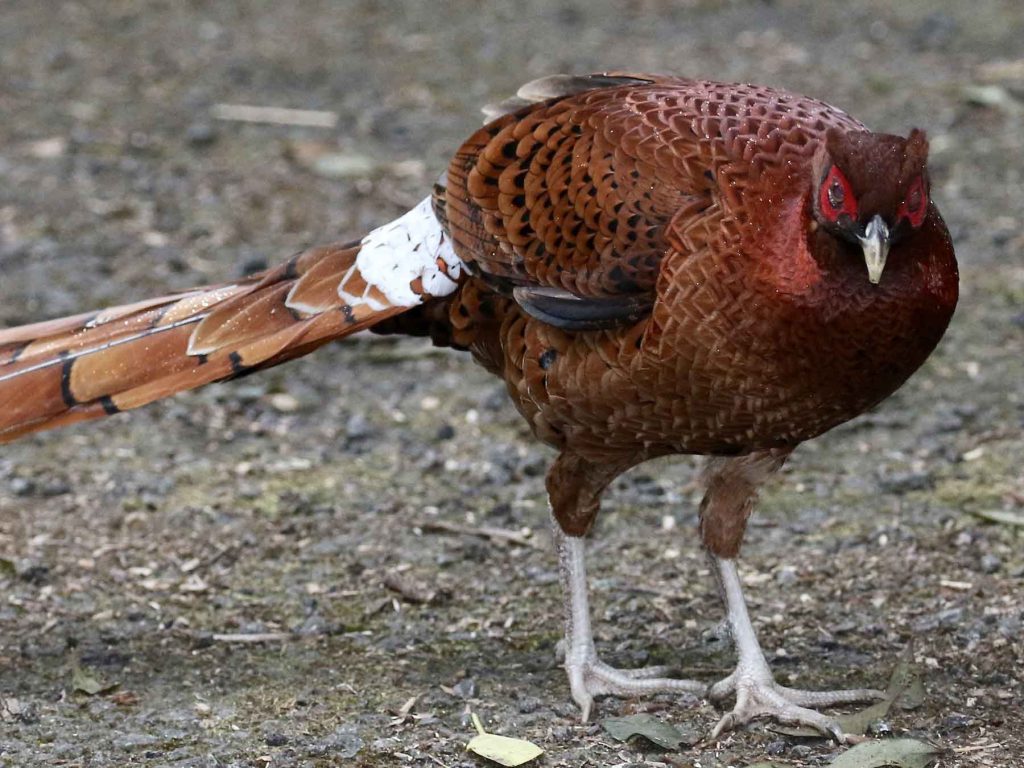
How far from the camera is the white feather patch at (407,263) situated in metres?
4.63

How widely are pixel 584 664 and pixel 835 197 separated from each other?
161cm

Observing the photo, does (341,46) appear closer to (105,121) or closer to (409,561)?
(105,121)

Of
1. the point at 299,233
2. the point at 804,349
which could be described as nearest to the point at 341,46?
the point at 299,233

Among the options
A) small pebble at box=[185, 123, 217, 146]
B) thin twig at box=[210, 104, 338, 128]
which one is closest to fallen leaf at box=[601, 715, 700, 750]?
small pebble at box=[185, 123, 217, 146]

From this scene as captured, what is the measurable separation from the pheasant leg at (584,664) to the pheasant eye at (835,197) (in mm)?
1394

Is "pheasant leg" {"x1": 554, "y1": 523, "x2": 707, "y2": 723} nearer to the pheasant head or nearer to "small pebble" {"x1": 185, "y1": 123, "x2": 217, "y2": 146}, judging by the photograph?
the pheasant head

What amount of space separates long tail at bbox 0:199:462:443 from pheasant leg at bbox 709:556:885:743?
1.26m

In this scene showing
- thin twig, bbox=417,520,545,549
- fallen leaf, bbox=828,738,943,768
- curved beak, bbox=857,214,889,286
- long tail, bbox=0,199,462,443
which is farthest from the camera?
thin twig, bbox=417,520,545,549

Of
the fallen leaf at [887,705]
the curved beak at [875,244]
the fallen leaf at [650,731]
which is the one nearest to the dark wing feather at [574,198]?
the curved beak at [875,244]

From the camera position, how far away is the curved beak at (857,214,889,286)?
3.60 m

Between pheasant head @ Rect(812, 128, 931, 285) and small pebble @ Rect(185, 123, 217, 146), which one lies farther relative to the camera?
small pebble @ Rect(185, 123, 217, 146)

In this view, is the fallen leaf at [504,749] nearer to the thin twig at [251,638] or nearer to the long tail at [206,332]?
the thin twig at [251,638]

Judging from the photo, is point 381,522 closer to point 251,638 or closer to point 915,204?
point 251,638

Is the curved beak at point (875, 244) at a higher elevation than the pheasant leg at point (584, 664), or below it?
higher
